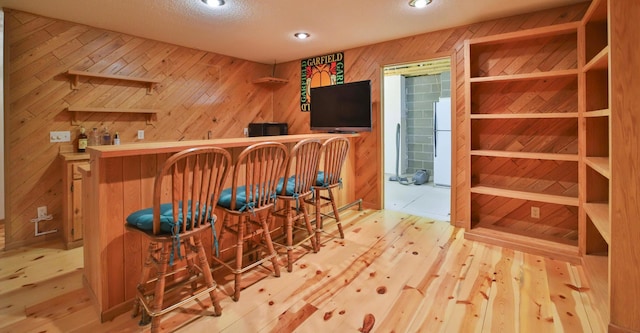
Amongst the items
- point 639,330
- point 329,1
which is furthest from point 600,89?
point 329,1

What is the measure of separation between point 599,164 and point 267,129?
3.73m

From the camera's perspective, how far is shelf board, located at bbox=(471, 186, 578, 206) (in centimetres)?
260

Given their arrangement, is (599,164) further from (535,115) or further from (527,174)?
(527,174)

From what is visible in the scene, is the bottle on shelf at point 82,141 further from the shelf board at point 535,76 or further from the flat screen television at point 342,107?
the shelf board at point 535,76

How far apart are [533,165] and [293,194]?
2.33m

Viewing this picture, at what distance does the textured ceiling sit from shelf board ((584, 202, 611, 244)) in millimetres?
1744

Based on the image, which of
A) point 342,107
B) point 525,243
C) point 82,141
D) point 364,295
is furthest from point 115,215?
point 525,243

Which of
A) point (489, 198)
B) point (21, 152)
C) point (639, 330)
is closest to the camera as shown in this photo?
point (639, 330)

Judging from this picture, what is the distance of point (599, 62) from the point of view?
2076 mm

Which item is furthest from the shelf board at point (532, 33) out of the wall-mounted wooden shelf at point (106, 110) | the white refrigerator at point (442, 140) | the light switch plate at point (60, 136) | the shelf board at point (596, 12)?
the light switch plate at point (60, 136)

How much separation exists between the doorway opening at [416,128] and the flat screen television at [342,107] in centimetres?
199

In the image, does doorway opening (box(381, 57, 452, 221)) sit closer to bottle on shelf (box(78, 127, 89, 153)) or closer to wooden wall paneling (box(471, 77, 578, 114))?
wooden wall paneling (box(471, 77, 578, 114))

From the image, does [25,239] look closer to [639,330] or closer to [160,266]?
[160,266]

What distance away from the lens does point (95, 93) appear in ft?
10.7
